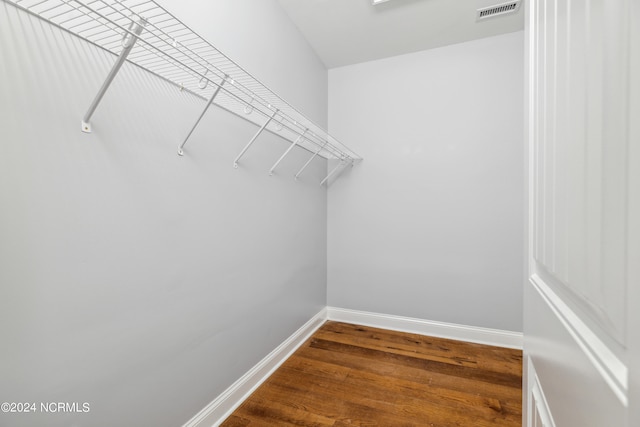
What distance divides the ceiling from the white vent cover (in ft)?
0.12

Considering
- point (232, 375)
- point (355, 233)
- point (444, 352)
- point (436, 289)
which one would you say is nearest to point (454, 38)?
point (355, 233)

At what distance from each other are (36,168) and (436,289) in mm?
2618

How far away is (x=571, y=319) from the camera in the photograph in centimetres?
40

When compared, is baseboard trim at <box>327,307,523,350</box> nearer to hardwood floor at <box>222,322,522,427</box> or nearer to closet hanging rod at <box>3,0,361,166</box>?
hardwood floor at <box>222,322,522,427</box>

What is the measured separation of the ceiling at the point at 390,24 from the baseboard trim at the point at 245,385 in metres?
2.43

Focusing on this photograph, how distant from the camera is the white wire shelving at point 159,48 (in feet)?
2.64

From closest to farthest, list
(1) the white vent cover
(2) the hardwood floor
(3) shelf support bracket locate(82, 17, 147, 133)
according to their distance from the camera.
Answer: (3) shelf support bracket locate(82, 17, 147, 133) < (2) the hardwood floor < (1) the white vent cover

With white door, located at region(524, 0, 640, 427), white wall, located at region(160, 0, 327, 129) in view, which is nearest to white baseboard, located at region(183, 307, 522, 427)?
white door, located at region(524, 0, 640, 427)

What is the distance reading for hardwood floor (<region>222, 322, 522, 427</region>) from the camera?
5.02 ft

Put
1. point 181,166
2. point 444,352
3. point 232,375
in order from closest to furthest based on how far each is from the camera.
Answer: point 181,166, point 232,375, point 444,352

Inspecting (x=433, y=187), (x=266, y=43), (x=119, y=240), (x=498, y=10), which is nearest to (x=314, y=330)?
(x=433, y=187)

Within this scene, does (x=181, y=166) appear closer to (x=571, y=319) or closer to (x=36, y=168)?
(x=36, y=168)

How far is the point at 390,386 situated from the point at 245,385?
0.90m

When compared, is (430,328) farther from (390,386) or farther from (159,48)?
(159,48)
